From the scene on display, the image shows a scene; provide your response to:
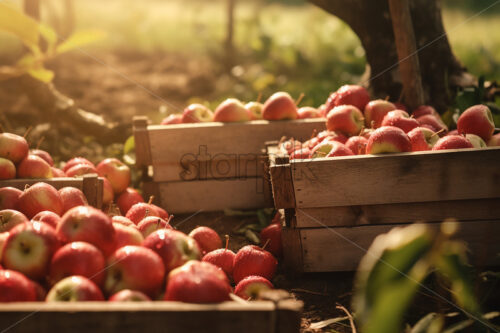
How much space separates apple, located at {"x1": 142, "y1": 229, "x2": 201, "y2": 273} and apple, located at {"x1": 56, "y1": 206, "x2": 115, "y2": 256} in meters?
0.14

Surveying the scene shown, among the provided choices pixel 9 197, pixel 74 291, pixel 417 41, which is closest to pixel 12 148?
pixel 9 197

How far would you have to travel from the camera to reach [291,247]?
2643 millimetres

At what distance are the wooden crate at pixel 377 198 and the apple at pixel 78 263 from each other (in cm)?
101

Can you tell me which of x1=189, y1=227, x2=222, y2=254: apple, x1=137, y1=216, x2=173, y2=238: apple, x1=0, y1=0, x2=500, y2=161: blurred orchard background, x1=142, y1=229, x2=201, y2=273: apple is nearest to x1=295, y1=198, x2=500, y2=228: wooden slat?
x1=189, y1=227, x2=222, y2=254: apple

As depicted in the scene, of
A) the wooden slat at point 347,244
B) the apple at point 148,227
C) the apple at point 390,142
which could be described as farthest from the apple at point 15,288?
the apple at point 390,142

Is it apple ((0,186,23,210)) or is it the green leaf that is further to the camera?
apple ((0,186,23,210))

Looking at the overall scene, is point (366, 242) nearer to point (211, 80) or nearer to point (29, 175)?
point (29, 175)

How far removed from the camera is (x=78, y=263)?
1.71 metres

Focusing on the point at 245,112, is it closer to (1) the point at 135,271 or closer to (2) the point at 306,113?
(2) the point at 306,113

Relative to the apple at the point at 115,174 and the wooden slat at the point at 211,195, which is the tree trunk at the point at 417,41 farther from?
the apple at the point at 115,174

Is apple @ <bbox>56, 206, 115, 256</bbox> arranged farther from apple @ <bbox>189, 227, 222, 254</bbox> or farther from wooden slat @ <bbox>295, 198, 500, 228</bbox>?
wooden slat @ <bbox>295, 198, 500, 228</bbox>

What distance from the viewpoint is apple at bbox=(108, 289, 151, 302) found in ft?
5.29

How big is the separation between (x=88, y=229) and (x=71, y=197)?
0.85 metres

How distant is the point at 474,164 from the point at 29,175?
222 centimetres
